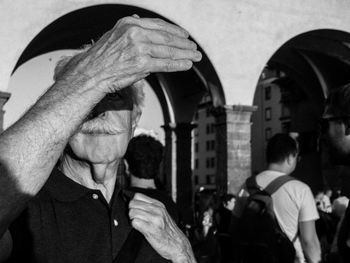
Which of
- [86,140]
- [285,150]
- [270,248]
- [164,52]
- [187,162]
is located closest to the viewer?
[164,52]

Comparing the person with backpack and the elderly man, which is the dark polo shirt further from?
the person with backpack

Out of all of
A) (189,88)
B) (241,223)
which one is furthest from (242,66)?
(241,223)

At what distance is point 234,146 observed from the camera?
39.8 ft

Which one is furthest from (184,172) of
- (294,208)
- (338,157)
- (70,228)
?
(70,228)

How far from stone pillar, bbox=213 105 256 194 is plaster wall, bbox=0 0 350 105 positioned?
33 cm

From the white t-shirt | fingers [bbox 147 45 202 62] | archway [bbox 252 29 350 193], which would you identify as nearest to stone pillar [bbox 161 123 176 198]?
archway [bbox 252 29 350 193]

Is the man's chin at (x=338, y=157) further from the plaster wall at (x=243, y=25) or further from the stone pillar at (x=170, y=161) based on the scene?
the stone pillar at (x=170, y=161)

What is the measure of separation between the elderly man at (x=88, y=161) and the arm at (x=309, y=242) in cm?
233

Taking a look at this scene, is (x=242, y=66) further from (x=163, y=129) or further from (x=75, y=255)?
(x=75, y=255)

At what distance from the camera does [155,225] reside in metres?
1.62

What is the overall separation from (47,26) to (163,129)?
819 cm

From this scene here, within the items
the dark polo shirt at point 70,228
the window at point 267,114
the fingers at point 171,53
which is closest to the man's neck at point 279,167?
the dark polo shirt at point 70,228

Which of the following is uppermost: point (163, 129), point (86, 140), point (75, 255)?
point (163, 129)

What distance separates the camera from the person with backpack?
3902 millimetres
